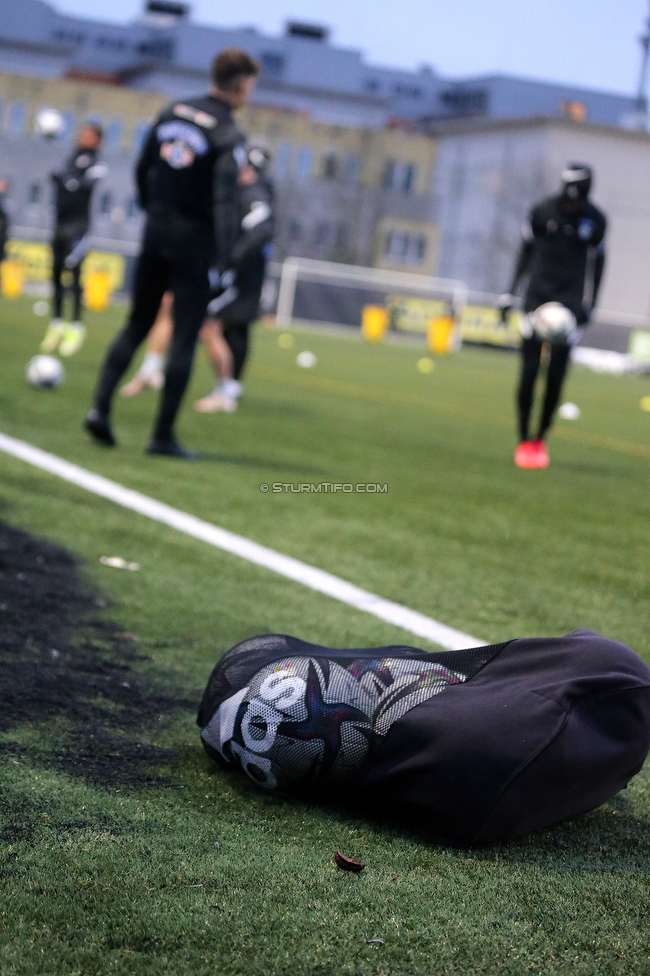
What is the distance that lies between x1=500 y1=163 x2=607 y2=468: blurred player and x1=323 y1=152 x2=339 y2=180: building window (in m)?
70.1

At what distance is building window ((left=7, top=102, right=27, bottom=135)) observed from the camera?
74.9 meters

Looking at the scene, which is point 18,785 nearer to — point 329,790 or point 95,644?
point 329,790

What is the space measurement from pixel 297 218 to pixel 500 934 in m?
72.2

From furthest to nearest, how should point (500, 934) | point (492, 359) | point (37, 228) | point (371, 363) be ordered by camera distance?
point (37, 228)
point (492, 359)
point (371, 363)
point (500, 934)

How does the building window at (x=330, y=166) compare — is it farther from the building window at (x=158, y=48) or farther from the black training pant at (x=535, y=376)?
the black training pant at (x=535, y=376)

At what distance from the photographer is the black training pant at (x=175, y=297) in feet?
23.9

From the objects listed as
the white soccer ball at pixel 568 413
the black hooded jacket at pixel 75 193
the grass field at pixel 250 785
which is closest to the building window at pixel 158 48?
the black hooded jacket at pixel 75 193

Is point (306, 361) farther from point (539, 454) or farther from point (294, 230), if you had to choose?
point (294, 230)

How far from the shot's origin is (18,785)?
2.59 metres

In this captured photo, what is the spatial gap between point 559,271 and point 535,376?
2.48 ft

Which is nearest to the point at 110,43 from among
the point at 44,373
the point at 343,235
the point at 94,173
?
the point at 343,235

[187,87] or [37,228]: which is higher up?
[187,87]

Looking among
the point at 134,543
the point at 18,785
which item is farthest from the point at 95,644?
the point at 134,543

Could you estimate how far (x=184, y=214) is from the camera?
286 inches
